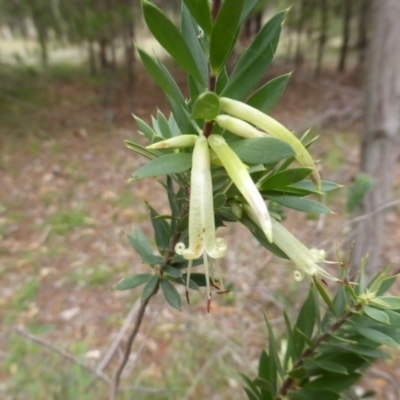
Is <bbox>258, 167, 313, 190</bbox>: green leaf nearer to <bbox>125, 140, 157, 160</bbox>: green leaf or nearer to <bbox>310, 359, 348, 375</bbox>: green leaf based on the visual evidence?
Result: <bbox>125, 140, 157, 160</bbox>: green leaf

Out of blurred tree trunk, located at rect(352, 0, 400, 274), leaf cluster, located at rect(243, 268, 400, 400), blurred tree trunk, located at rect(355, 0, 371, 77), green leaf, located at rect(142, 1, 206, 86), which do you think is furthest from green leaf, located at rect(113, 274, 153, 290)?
blurred tree trunk, located at rect(355, 0, 371, 77)

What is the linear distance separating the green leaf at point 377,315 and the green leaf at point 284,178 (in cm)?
15

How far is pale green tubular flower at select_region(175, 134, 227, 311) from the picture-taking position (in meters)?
0.31

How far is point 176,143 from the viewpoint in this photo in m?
0.32

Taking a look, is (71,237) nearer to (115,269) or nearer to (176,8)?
(115,269)

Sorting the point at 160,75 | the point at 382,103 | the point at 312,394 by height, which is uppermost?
the point at 160,75

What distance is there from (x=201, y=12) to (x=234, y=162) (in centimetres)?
11

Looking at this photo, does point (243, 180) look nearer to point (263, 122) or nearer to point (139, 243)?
point (263, 122)

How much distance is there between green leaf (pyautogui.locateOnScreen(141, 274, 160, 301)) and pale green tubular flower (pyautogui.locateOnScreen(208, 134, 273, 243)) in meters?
0.20

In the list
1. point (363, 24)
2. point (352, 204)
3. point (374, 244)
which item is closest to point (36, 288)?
point (374, 244)

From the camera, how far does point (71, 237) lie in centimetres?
296

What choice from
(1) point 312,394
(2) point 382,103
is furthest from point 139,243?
(2) point 382,103

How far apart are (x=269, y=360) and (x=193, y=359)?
1442mm

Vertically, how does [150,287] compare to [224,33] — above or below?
below
